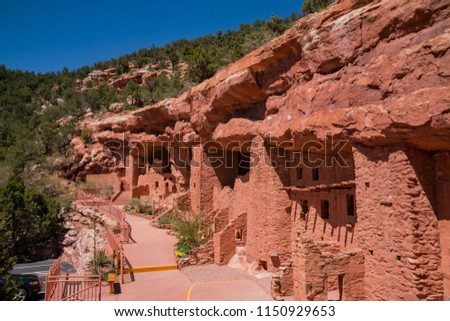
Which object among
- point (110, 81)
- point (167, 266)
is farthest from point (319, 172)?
point (110, 81)

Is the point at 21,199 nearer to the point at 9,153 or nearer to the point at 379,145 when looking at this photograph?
the point at 9,153

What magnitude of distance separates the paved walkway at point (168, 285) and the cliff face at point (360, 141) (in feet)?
6.33

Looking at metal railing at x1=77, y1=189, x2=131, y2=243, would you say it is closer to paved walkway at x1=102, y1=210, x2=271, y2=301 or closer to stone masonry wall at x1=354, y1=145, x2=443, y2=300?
paved walkway at x1=102, y1=210, x2=271, y2=301

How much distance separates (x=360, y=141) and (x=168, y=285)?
8304 mm

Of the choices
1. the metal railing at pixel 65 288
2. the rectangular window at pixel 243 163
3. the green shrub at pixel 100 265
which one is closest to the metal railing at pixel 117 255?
the green shrub at pixel 100 265

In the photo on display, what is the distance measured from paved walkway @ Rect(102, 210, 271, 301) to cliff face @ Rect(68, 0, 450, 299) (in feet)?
6.33

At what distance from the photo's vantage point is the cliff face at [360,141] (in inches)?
327

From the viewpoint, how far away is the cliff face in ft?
27.3

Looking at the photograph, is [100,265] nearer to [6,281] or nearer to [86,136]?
[6,281]

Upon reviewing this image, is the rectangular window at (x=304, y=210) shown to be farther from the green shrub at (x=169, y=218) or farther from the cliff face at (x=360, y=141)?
the green shrub at (x=169, y=218)

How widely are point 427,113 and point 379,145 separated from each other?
1875mm

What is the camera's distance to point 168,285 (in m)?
13.7

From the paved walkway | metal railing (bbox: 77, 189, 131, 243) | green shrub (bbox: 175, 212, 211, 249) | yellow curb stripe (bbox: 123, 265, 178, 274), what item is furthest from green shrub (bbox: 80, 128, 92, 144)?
yellow curb stripe (bbox: 123, 265, 178, 274)

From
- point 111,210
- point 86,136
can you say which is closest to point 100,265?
point 111,210
